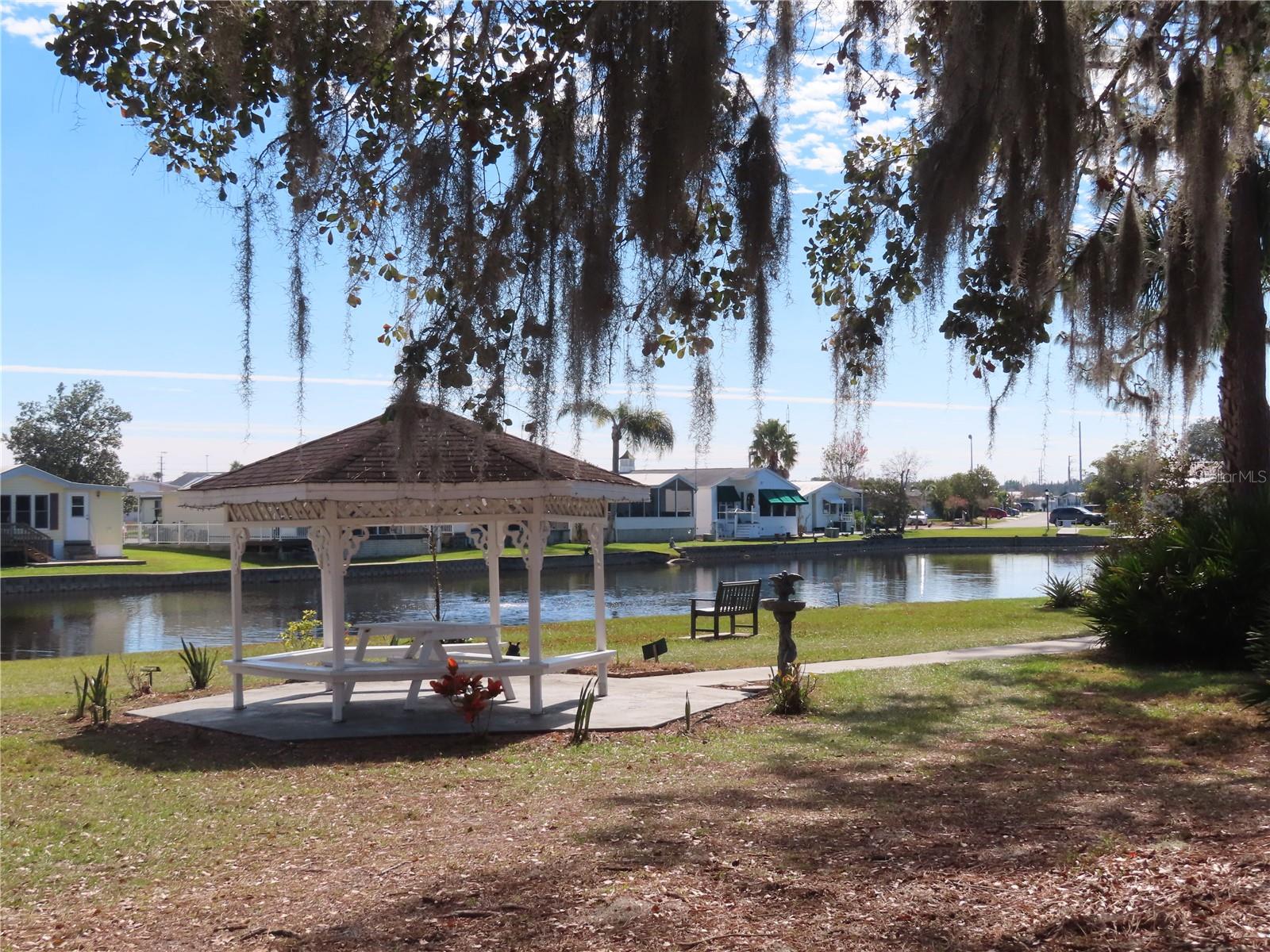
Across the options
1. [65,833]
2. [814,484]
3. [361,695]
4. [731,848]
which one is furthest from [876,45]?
[814,484]

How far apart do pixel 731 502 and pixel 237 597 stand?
202ft

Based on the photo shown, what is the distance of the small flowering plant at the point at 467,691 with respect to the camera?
945 cm

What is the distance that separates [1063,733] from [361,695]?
7272mm

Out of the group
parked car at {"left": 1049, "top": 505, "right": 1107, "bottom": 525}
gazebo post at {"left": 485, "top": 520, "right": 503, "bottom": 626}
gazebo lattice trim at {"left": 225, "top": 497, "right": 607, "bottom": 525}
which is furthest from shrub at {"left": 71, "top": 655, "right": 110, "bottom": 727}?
parked car at {"left": 1049, "top": 505, "right": 1107, "bottom": 525}

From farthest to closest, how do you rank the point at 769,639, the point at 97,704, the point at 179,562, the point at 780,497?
the point at 780,497 < the point at 179,562 < the point at 769,639 < the point at 97,704

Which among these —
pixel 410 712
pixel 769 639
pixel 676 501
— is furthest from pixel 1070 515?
pixel 410 712

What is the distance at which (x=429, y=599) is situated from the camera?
35250 mm

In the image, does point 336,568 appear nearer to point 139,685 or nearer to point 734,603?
point 139,685

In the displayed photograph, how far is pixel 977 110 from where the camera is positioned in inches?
203

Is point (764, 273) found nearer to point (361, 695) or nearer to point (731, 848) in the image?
point (731, 848)

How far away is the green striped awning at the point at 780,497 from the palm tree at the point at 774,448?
9.28m

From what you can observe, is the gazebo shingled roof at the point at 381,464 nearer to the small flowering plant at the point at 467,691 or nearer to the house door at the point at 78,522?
the small flowering plant at the point at 467,691

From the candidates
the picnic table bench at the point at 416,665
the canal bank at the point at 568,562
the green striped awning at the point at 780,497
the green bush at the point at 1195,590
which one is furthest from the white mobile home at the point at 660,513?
the picnic table bench at the point at 416,665

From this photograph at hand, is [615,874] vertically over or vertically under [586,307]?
under
